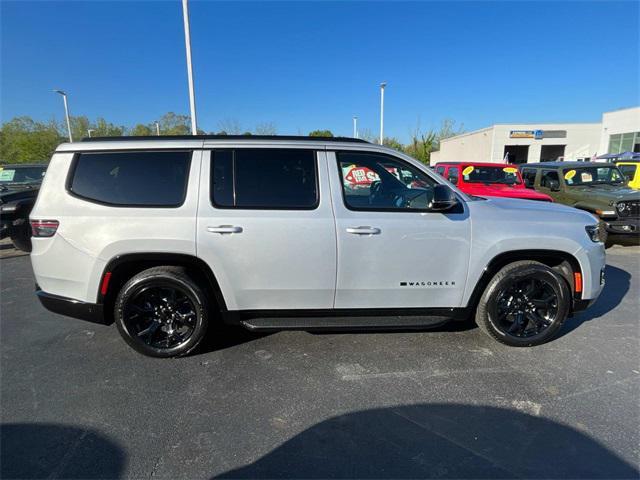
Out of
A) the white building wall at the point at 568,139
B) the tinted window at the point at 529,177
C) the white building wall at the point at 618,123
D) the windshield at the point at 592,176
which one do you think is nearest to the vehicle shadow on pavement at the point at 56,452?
the windshield at the point at 592,176

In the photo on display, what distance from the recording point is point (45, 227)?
9.56ft

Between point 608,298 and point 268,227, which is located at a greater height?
point 268,227

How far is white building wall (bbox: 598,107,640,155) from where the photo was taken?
33.3 meters

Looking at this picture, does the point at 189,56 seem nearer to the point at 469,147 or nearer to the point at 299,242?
the point at 299,242

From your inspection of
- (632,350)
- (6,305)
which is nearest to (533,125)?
(632,350)

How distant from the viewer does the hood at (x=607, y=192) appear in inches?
268

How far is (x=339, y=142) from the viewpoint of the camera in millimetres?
3180

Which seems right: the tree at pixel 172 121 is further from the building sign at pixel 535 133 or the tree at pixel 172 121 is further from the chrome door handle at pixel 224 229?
the chrome door handle at pixel 224 229

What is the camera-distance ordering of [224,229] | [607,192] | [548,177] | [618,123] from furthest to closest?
[618,123], [548,177], [607,192], [224,229]

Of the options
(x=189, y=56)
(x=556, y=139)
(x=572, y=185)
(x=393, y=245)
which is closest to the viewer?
(x=393, y=245)

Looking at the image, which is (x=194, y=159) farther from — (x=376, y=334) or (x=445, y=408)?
(x=445, y=408)

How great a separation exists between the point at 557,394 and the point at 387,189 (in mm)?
2144

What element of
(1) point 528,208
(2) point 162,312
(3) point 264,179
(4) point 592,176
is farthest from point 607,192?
(2) point 162,312

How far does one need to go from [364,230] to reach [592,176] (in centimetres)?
799
